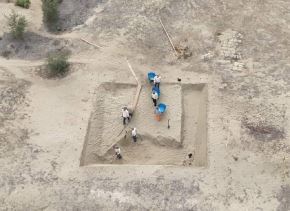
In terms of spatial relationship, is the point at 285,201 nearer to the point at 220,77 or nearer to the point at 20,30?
the point at 220,77

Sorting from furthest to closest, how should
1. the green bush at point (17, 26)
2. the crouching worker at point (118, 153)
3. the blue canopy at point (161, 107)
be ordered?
the green bush at point (17, 26), the blue canopy at point (161, 107), the crouching worker at point (118, 153)

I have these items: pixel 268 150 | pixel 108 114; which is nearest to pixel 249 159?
pixel 268 150

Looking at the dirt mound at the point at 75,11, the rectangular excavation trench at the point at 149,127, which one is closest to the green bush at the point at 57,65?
the rectangular excavation trench at the point at 149,127

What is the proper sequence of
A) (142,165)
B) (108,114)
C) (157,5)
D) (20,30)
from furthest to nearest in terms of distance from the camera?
(157,5)
(20,30)
(108,114)
(142,165)

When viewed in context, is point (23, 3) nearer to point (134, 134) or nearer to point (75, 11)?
point (75, 11)

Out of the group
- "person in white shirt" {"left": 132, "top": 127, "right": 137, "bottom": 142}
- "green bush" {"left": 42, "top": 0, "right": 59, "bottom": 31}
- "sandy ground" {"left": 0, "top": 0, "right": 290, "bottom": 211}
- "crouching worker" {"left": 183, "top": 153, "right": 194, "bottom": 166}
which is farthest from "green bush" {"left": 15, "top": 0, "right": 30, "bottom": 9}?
"crouching worker" {"left": 183, "top": 153, "right": 194, "bottom": 166}

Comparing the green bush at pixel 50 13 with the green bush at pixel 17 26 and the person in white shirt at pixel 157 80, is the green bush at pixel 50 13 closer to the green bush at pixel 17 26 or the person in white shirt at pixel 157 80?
the green bush at pixel 17 26
